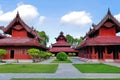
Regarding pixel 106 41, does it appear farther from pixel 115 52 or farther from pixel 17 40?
pixel 17 40

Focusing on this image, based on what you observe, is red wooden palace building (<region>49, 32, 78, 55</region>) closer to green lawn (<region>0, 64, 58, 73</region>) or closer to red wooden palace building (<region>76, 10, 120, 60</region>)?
red wooden palace building (<region>76, 10, 120, 60</region>)

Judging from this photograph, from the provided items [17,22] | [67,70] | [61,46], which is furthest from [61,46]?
[67,70]

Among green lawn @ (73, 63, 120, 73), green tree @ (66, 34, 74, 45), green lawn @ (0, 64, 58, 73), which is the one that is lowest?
green lawn @ (73, 63, 120, 73)

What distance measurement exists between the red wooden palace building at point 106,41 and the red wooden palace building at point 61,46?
35.0m

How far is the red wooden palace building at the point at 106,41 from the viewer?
37509 millimetres

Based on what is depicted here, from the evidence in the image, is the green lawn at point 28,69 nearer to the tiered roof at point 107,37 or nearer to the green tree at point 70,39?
the tiered roof at point 107,37

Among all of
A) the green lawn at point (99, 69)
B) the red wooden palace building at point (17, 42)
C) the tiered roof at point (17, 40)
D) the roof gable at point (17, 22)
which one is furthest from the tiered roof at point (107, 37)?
the green lawn at point (99, 69)

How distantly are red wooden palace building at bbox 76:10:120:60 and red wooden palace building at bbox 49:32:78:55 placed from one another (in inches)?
1378

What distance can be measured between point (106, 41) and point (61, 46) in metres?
41.4

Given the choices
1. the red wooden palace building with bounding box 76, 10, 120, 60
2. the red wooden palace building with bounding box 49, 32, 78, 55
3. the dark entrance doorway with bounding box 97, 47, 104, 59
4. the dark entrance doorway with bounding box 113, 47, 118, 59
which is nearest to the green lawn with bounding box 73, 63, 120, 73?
the red wooden palace building with bounding box 76, 10, 120, 60

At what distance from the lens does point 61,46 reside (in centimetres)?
7881

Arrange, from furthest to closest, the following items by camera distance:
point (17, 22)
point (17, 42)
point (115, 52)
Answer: point (17, 22), point (17, 42), point (115, 52)

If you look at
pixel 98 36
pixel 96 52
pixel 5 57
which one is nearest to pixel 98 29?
pixel 98 36

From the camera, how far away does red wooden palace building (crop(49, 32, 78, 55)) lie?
7555cm
